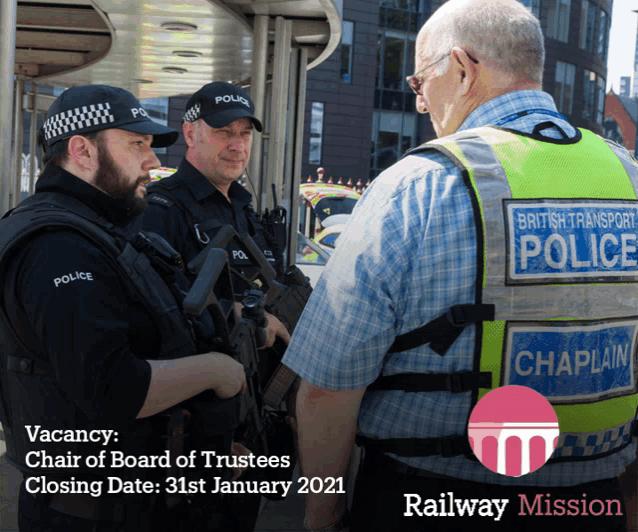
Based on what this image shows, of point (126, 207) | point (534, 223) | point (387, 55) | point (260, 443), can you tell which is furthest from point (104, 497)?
point (387, 55)

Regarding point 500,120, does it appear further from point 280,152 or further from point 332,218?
point 332,218

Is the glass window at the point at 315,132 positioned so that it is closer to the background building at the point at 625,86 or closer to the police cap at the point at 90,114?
the police cap at the point at 90,114

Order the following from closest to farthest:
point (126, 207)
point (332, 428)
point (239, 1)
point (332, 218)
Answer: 1. point (332, 428)
2. point (126, 207)
3. point (239, 1)
4. point (332, 218)

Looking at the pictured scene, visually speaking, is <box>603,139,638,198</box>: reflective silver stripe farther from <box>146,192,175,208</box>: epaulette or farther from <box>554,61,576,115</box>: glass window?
<box>554,61,576,115</box>: glass window

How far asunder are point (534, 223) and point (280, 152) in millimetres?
4403

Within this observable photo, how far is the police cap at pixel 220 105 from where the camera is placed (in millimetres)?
3441

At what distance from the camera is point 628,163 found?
1792 mm

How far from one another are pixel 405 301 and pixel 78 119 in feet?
3.90

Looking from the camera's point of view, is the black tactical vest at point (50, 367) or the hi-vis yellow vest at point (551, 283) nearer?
the hi-vis yellow vest at point (551, 283)

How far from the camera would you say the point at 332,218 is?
46.1 ft

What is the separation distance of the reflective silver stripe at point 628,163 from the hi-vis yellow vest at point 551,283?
6cm

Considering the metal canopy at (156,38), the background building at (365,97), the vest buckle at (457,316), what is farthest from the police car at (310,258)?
the background building at (365,97)

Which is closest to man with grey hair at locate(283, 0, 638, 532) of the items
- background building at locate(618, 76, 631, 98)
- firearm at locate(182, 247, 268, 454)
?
firearm at locate(182, 247, 268, 454)

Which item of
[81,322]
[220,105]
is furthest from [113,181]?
[220,105]
